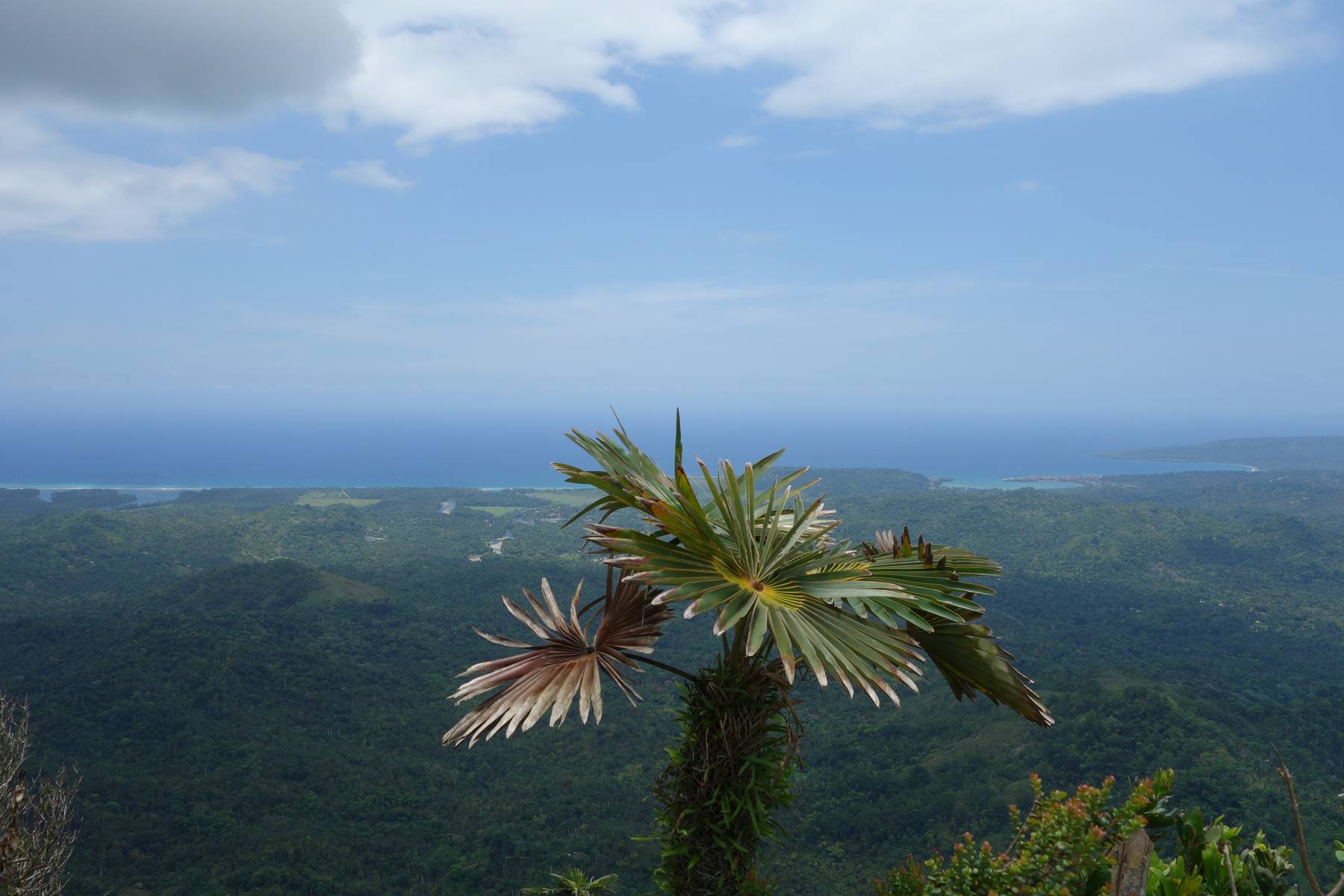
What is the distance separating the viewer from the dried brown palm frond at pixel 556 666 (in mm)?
2682

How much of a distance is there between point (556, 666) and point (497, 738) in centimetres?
3200

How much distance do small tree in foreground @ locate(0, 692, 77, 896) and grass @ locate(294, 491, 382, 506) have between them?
8666 cm

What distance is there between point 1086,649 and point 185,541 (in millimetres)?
65735

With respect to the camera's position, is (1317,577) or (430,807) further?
(1317,577)

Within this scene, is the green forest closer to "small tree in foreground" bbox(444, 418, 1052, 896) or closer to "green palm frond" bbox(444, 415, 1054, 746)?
"small tree in foreground" bbox(444, 418, 1052, 896)

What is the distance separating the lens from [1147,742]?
86.1ft

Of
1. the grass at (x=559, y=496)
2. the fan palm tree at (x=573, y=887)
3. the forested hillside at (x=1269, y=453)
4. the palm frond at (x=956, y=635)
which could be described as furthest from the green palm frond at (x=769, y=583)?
the forested hillside at (x=1269, y=453)

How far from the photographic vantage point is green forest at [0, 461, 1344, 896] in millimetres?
22891

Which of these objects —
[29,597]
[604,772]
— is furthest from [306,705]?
[29,597]

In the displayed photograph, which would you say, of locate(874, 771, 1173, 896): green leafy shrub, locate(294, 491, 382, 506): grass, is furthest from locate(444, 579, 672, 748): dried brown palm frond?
locate(294, 491, 382, 506): grass

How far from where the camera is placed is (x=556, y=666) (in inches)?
118

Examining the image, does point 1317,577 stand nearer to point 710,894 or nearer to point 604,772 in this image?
point 604,772

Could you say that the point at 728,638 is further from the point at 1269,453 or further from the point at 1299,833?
the point at 1269,453

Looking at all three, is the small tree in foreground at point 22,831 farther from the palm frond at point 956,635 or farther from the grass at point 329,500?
the grass at point 329,500
